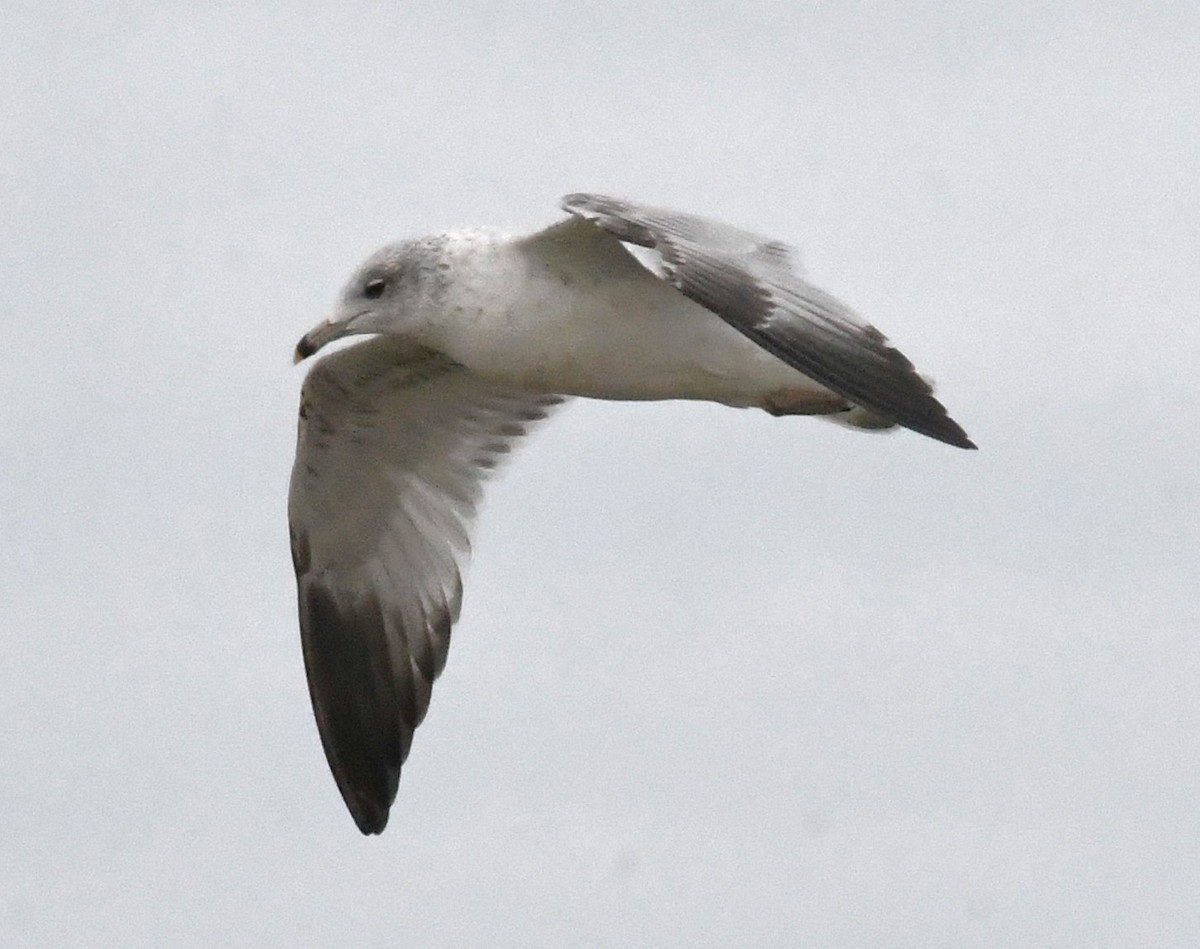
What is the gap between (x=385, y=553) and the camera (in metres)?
13.6

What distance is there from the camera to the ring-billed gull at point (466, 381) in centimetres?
1089

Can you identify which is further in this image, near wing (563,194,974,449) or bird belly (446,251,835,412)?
bird belly (446,251,835,412)

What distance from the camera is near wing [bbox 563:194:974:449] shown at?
1058 centimetres

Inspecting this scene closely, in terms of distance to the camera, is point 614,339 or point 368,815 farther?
point 368,815

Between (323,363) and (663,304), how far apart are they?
6.09 feet

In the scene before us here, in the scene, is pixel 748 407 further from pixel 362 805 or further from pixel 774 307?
pixel 362 805

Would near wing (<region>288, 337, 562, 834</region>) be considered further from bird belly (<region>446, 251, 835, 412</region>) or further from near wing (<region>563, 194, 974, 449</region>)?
near wing (<region>563, 194, 974, 449</region>)

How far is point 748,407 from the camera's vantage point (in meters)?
11.8

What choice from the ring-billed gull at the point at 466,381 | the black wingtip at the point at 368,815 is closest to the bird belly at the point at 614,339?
the ring-billed gull at the point at 466,381

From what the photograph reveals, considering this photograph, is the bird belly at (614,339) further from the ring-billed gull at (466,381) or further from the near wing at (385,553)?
the near wing at (385,553)

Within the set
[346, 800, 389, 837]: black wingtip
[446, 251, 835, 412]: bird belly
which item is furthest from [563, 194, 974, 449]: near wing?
[346, 800, 389, 837]: black wingtip

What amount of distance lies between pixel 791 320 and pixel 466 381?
2.58m

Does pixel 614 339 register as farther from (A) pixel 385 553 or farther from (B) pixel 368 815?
(B) pixel 368 815

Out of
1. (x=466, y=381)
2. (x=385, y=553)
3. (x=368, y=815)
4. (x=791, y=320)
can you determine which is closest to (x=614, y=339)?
(x=791, y=320)
